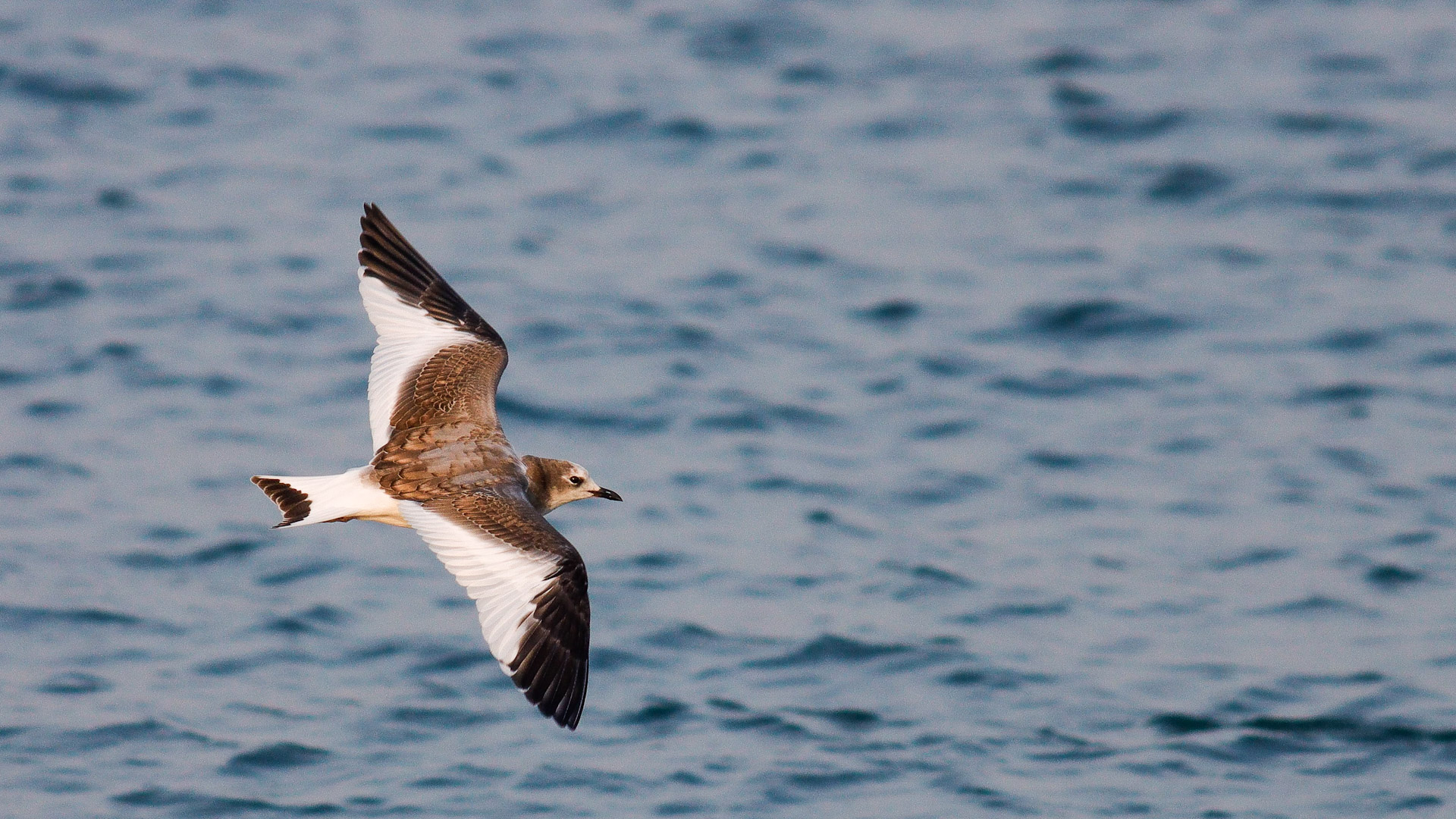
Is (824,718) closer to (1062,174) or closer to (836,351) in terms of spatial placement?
(836,351)

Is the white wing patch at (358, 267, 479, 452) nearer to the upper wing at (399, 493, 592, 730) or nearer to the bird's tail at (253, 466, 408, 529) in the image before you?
the bird's tail at (253, 466, 408, 529)

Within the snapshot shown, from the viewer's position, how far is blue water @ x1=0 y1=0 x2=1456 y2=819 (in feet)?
33.9

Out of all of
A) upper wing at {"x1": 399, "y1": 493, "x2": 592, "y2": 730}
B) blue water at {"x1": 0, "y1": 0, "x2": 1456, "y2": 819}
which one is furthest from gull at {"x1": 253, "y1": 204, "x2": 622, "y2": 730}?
blue water at {"x1": 0, "y1": 0, "x2": 1456, "y2": 819}

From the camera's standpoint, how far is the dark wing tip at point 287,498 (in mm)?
7895

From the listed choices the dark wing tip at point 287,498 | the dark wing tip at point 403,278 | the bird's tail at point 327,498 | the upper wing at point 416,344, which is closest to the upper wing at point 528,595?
the bird's tail at point 327,498

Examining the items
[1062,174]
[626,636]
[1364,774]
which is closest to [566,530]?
[626,636]

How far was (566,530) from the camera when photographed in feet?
39.9

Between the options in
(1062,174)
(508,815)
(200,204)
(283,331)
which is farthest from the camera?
(1062,174)

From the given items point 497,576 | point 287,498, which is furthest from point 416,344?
point 497,576

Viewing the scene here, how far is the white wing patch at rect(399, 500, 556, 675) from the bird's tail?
330mm

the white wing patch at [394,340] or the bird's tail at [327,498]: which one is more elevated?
the white wing patch at [394,340]

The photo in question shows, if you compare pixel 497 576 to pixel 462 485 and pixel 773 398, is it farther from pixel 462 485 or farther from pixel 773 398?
pixel 773 398

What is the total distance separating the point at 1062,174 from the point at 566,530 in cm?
656

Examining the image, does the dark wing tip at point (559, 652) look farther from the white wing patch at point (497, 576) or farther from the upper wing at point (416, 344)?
the upper wing at point (416, 344)
